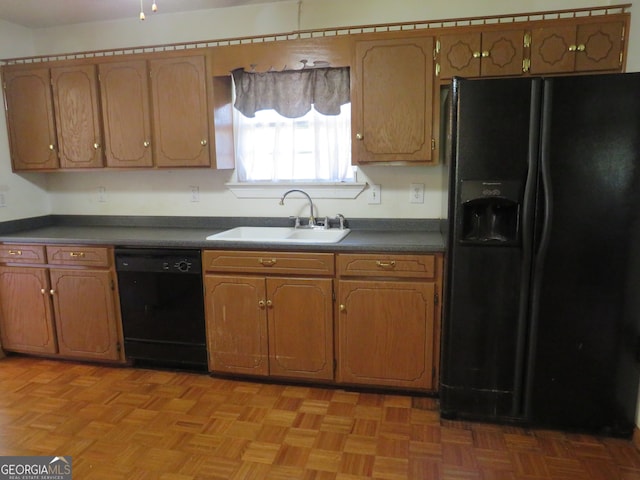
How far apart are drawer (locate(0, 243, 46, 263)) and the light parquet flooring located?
31.0 inches

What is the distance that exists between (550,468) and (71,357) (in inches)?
114

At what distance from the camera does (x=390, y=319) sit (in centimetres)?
246

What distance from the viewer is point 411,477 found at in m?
1.90

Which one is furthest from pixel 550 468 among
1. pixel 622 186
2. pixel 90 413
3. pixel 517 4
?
pixel 517 4

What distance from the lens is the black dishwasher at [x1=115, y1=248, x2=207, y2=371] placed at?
270 centimetres

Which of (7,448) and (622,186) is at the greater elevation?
(622,186)

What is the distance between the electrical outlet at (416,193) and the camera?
9.44 ft

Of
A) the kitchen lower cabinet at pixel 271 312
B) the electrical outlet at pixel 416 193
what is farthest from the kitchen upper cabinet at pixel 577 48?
the kitchen lower cabinet at pixel 271 312

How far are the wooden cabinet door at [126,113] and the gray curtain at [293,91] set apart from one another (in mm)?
616

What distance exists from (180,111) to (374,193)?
1356 mm

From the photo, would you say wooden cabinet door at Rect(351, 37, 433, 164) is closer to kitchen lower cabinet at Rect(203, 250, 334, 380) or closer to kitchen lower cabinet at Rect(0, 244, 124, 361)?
kitchen lower cabinet at Rect(203, 250, 334, 380)

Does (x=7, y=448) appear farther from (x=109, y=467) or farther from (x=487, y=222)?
(x=487, y=222)

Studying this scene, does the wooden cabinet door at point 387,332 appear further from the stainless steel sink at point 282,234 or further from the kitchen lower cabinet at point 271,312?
the stainless steel sink at point 282,234

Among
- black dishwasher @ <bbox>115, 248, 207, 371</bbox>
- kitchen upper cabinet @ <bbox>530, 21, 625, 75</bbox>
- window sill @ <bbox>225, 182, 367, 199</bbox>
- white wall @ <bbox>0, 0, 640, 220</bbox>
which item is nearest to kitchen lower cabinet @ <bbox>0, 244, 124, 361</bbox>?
black dishwasher @ <bbox>115, 248, 207, 371</bbox>
